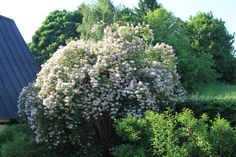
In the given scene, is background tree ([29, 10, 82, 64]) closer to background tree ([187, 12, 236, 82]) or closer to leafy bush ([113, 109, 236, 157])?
background tree ([187, 12, 236, 82])

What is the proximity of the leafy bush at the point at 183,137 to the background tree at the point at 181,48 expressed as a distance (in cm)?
1859

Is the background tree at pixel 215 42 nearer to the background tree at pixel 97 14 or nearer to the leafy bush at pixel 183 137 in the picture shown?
the background tree at pixel 97 14

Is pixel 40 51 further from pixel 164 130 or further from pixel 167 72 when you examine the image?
pixel 164 130

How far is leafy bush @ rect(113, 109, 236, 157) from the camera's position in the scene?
7.54 meters

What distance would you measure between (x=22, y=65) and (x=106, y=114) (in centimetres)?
594

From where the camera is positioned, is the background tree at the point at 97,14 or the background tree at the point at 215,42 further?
the background tree at the point at 215,42

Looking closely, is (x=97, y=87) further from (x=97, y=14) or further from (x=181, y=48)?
(x=97, y=14)

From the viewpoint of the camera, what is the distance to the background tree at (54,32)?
33.7m

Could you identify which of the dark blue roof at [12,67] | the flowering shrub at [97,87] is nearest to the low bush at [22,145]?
the flowering shrub at [97,87]

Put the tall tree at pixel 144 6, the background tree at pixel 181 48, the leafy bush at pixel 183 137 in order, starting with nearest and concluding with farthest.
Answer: the leafy bush at pixel 183 137 < the background tree at pixel 181 48 < the tall tree at pixel 144 6

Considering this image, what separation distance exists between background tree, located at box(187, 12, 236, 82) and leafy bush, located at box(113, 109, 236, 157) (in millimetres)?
26921

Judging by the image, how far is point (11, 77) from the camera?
1470cm

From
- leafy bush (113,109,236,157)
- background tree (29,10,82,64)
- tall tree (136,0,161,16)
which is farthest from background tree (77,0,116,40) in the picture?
leafy bush (113,109,236,157)

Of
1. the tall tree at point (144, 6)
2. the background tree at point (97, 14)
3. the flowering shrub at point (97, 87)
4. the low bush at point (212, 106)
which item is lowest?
the low bush at point (212, 106)
